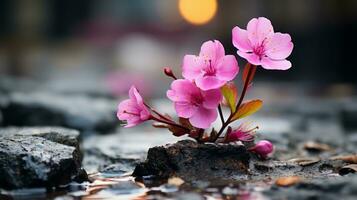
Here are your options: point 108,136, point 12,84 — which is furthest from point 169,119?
point 12,84

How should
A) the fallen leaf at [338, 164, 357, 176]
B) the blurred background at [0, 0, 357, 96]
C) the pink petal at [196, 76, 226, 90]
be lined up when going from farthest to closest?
Answer: the blurred background at [0, 0, 357, 96] < the fallen leaf at [338, 164, 357, 176] < the pink petal at [196, 76, 226, 90]

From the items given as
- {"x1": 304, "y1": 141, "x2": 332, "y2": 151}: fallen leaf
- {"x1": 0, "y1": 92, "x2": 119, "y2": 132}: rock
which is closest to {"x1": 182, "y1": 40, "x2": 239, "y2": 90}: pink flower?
{"x1": 304, "y1": 141, "x2": 332, "y2": 151}: fallen leaf

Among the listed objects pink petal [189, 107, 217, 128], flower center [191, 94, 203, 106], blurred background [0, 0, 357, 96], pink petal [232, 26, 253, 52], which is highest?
blurred background [0, 0, 357, 96]

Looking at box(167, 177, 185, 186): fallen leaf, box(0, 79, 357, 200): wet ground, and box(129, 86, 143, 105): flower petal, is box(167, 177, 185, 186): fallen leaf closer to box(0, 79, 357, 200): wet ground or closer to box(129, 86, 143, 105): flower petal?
box(0, 79, 357, 200): wet ground

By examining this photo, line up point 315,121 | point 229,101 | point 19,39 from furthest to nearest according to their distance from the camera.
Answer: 1. point 19,39
2. point 315,121
3. point 229,101

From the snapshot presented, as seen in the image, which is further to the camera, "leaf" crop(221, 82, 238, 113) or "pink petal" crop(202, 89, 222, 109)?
"leaf" crop(221, 82, 238, 113)

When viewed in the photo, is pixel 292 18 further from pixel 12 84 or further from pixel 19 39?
pixel 12 84

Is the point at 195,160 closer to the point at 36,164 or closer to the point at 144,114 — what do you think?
the point at 144,114
